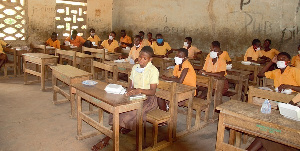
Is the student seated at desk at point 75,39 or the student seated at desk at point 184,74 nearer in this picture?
the student seated at desk at point 184,74

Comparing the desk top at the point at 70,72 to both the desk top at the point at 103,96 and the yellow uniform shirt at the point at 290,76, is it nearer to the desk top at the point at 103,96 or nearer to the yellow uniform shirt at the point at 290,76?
the desk top at the point at 103,96

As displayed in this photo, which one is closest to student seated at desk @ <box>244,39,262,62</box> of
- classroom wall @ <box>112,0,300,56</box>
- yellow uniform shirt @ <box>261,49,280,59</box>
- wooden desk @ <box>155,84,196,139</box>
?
yellow uniform shirt @ <box>261,49,280,59</box>

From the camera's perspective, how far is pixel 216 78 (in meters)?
4.74

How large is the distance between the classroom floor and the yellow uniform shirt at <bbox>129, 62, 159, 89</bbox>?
2.78ft

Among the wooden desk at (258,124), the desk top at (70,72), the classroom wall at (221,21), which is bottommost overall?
the wooden desk at (258,124)

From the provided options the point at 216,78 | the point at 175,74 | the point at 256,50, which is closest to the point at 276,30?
the point at 256,50

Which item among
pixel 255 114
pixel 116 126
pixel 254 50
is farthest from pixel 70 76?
pixel 254 50

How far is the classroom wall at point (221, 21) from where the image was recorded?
7.53 m

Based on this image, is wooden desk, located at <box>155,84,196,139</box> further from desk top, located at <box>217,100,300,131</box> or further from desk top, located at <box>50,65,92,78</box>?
desk top, located at <box>50,65,92,78</box>

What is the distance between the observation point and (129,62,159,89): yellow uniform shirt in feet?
11.4

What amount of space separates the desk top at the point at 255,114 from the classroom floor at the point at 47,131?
3.56ft

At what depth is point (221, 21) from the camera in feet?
28.5

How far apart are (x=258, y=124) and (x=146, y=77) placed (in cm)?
157

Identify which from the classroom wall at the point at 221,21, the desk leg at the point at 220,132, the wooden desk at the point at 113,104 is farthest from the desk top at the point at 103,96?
the classroom wall at the point at 221,21
